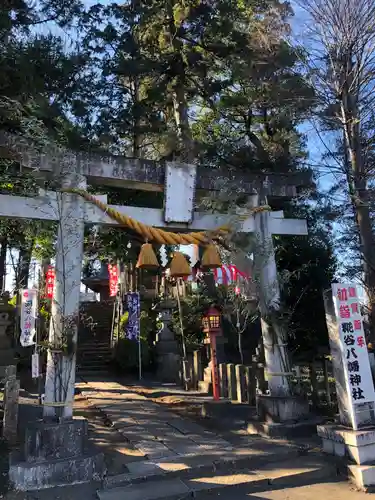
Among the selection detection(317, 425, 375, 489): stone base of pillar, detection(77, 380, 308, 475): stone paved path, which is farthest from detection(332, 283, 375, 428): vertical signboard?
detection(77, 380, 308, 475): stone paved path

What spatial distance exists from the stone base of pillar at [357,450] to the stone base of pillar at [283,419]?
48.8 inches

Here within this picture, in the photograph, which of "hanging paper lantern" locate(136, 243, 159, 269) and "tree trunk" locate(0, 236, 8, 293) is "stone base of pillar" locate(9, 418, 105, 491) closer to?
"hanging paper lantern" locate(136, 243, 159, 269)

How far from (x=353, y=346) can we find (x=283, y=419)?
220 cm

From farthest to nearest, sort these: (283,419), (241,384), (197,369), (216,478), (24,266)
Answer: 1. (24,266)
2. (197,369)
3. (241,384)
4. (283,419)
5. (216,478)

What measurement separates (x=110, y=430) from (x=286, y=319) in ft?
13.2

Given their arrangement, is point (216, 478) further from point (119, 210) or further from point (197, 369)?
point (197, 369)

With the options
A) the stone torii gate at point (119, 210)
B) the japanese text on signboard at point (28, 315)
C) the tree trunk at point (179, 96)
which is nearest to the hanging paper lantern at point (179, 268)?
the stone torii gate at point (119, 210)

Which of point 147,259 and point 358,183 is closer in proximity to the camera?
point 147,259

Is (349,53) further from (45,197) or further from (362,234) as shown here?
(45,197)

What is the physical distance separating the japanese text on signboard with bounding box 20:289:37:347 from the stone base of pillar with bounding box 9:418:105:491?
618 centimetres

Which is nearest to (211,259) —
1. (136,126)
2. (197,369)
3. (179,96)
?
(197,369)

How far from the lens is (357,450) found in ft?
17.7

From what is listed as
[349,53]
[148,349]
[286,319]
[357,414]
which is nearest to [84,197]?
[286,319]

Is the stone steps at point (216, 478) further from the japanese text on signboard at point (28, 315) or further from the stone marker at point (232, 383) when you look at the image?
the japanese text on signboard at point (28, 315)
